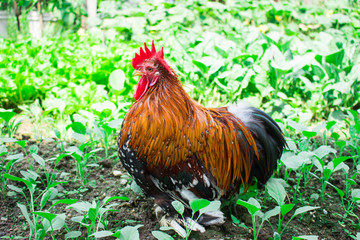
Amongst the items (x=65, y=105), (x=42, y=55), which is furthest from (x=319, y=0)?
(x=65, y=105)

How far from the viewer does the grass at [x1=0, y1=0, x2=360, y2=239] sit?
95.2 inches

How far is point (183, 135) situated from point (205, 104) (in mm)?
2413

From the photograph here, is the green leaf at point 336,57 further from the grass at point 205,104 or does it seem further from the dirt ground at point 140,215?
the dirt ground at point 140,215

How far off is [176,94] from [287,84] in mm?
3049

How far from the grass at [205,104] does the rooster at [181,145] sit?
24 cm

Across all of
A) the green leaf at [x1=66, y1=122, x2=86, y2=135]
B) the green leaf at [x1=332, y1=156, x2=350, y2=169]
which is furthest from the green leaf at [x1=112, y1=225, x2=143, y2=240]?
the green leaf at [x1=332, y1=156, x2=350, y2=169]

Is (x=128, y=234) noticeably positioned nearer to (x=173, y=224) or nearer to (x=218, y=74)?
(x=173, y=224)

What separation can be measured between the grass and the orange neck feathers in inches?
11.0

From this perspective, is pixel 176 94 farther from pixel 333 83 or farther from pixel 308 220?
pixel 333 83

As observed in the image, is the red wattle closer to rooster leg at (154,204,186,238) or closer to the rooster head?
the rooster head

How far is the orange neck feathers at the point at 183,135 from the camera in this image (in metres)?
2.12

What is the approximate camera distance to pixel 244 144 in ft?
7.64

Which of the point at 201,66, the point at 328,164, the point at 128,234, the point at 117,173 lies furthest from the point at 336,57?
the point at 128,234

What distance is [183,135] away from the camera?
2135 millimetres
